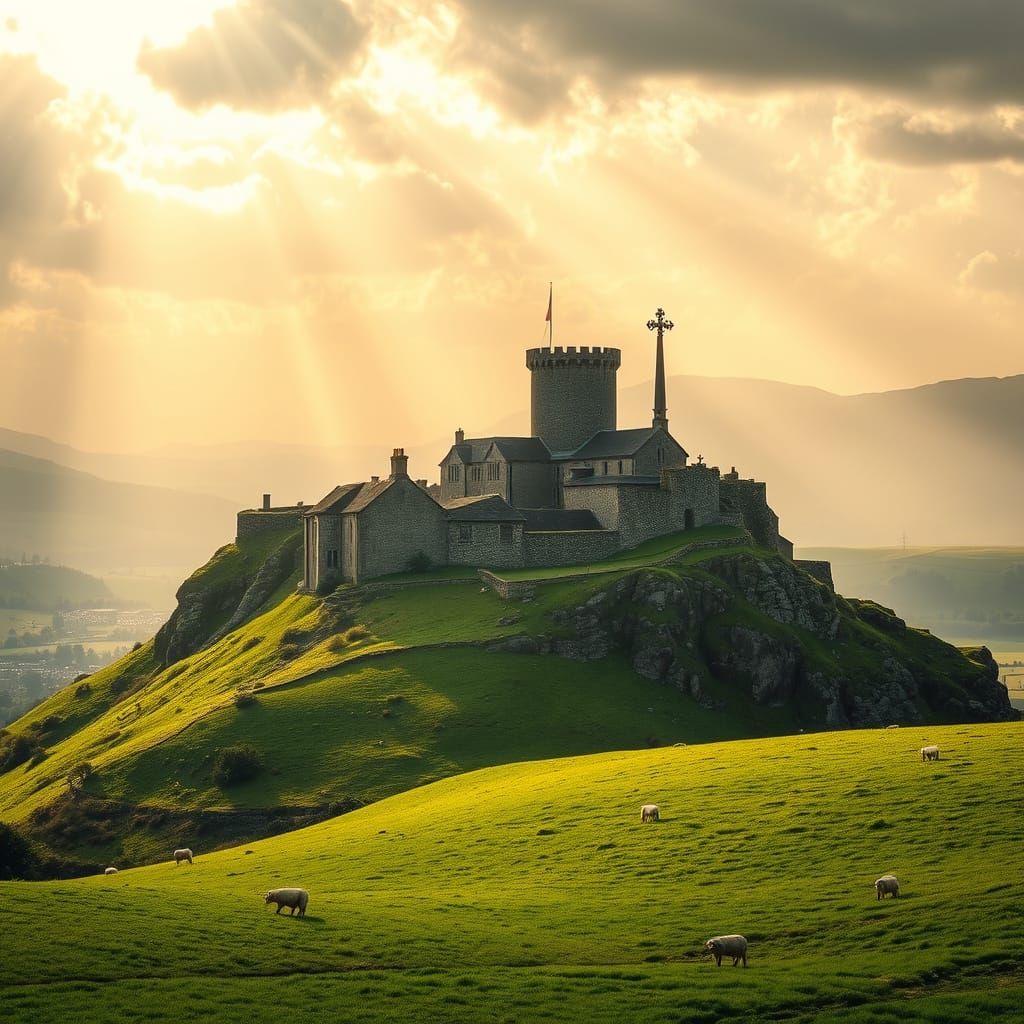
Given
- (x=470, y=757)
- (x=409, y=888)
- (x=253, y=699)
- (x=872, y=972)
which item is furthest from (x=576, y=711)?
(x=872, y=972)


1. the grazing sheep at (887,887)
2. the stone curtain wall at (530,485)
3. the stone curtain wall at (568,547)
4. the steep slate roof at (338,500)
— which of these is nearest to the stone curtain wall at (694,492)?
the stone curtain wall at (568,547)

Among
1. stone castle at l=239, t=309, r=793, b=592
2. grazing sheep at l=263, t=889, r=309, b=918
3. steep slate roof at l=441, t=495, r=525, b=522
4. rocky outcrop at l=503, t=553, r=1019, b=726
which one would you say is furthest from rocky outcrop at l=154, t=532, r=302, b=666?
grazing sheep at l=263, t=889, r=309, b=918

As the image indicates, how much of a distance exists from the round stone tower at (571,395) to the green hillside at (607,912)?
81516mm

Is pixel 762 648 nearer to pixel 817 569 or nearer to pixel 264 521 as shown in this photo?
pixel 817 569

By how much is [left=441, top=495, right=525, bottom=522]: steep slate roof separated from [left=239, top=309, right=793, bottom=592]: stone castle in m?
0.12

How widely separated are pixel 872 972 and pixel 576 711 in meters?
65.4

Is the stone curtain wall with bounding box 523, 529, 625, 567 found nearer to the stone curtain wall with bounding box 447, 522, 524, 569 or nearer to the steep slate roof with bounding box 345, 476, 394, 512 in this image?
the stone curtain wall with bounding box 447, 522, 524, 569

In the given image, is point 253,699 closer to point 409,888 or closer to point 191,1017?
→ point 409,888

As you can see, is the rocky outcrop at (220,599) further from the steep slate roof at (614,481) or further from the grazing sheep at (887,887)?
the grazing sheep at (887,887)

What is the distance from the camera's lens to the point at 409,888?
5494cm

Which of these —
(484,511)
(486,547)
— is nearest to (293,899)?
(486,547)

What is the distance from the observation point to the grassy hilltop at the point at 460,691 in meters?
94.3

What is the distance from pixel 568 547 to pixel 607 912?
275 feet

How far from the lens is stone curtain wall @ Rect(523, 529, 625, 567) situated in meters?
129
